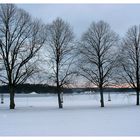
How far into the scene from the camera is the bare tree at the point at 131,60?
48719 mm

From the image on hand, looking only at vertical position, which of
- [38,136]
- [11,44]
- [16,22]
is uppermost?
[16,22]

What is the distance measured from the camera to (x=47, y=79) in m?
43.8

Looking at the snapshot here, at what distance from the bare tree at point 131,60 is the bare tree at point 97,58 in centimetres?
209

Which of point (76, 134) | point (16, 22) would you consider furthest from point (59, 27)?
point (76, 134)

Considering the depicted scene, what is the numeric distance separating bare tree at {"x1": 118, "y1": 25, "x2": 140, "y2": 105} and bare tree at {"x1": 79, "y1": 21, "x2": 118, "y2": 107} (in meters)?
2.09

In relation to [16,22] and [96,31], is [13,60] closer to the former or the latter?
[16,22]

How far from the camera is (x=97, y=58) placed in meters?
47.0

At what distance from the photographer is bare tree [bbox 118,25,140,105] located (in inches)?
1918

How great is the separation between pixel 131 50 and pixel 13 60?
17963mm

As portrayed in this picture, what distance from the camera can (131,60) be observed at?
50594 millimetres

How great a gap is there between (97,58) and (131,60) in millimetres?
6243

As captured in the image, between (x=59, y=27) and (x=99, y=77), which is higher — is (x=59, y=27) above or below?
above

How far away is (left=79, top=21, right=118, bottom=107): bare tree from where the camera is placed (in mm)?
46184

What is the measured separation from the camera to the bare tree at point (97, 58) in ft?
152
